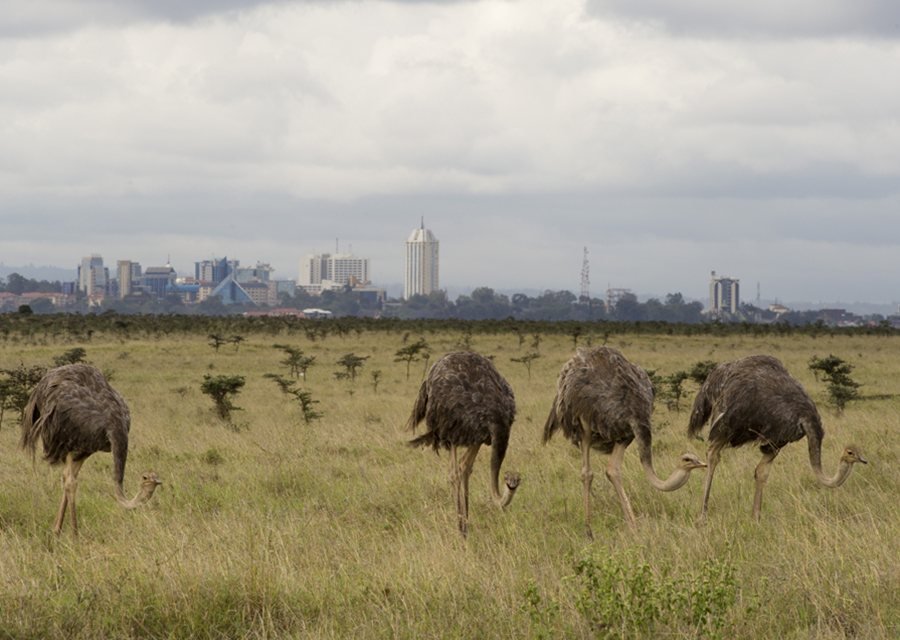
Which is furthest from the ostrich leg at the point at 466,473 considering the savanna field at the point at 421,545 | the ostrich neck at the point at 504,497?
the ostrich neck at the point at 504,497

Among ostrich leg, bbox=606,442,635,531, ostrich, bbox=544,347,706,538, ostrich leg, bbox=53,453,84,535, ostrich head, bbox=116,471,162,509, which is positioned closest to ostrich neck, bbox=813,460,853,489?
ostrich, bbox=544,347,706,538

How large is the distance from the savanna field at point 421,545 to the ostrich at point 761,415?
1.64 ft

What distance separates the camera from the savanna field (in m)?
5.74

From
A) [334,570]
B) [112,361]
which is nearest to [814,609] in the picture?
[334,570]

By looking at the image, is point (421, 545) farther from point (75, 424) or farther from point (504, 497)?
point (75, 424)

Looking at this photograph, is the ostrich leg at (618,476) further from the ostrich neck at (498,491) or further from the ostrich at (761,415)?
the ostrich neck at (498,491)

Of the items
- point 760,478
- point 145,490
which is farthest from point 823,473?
point 145,490

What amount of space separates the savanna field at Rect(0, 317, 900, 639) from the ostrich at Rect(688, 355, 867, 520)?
0.50 metres

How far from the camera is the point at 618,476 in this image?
892 centimetres

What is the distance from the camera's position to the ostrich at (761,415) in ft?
29.9

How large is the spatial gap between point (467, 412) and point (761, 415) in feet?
8.37

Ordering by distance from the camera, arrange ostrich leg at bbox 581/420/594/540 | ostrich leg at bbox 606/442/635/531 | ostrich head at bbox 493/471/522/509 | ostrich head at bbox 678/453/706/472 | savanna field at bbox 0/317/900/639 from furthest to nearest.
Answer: ostrich leg at bbox 581/420/594/540 → ostrich leg at bbox 606/442/635/531 → ostrich head at bbox 493/471/522/509 → ostrich head at bbox 678/453/706/472 → savanna field at bbox 0/317/900/639

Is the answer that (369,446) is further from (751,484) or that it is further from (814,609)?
(814,609)

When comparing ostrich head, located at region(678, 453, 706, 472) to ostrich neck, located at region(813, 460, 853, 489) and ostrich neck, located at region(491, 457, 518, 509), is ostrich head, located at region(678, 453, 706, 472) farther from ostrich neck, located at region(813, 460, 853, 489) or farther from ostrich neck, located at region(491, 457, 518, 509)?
ostrich neck, located at region(813, 460, 853, 489)
